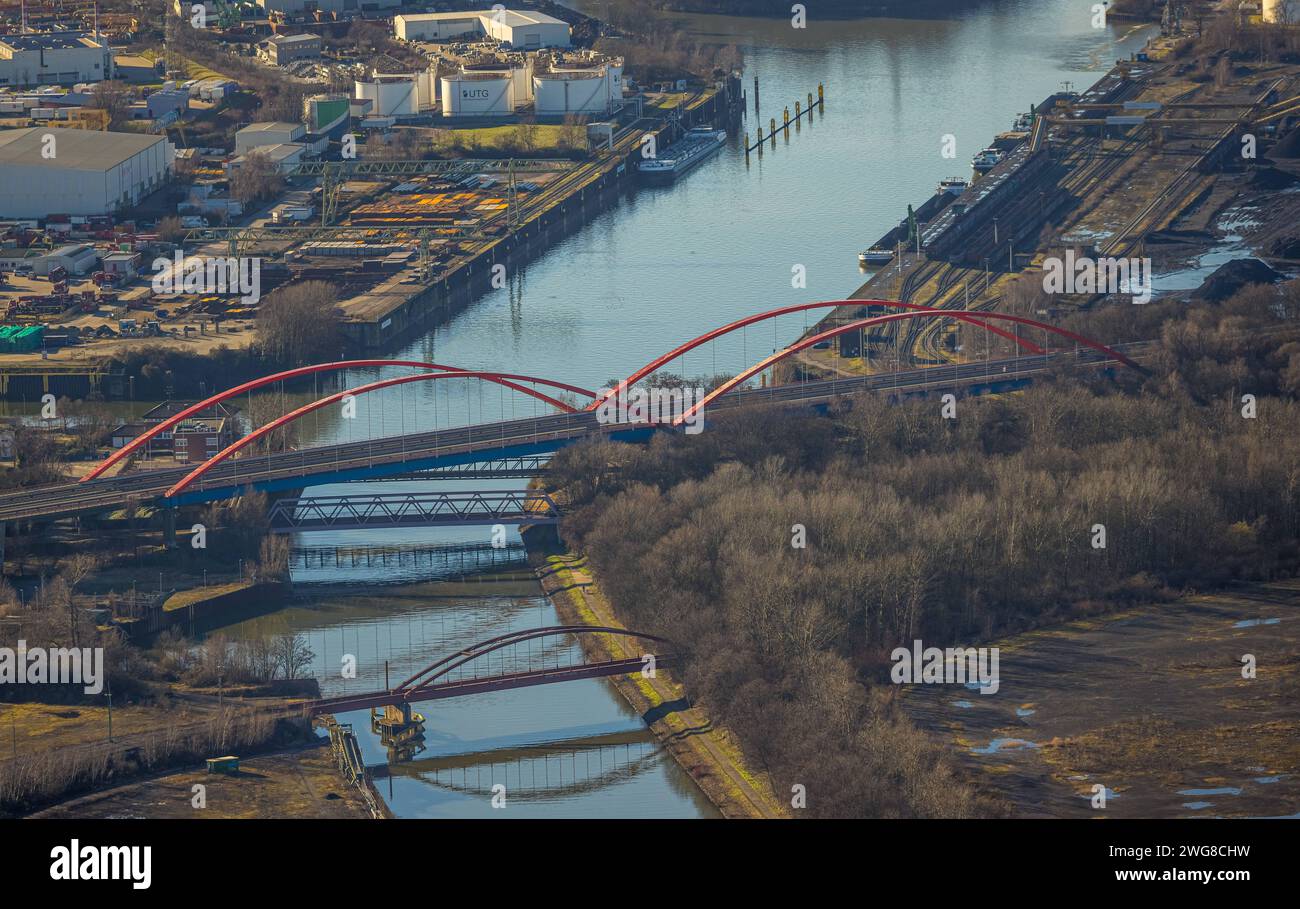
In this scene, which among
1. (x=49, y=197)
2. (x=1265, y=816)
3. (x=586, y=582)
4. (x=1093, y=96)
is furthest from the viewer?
(x=1093, y=96)

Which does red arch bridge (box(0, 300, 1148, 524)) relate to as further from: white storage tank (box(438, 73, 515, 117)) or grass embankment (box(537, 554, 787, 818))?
white storage tank (box(438, 73, 515, 117))

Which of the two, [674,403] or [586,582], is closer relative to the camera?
[586,582]

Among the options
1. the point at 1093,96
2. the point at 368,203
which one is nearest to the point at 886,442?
the point at 368,203

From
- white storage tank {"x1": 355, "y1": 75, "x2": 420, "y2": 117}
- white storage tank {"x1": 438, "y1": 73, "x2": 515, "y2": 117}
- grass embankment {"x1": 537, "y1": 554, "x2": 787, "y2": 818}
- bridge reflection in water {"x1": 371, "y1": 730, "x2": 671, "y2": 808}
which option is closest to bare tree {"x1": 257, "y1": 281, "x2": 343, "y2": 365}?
grass embankment {"x1": 537, "y1": 554, "x2": 787, "y2": 818}

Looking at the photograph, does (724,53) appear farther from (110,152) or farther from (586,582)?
(586,582)

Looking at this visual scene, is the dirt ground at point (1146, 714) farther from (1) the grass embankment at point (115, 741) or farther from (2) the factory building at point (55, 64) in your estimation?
(2) the factory building at point (55, 64)

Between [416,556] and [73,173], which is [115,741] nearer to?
[416,556]
